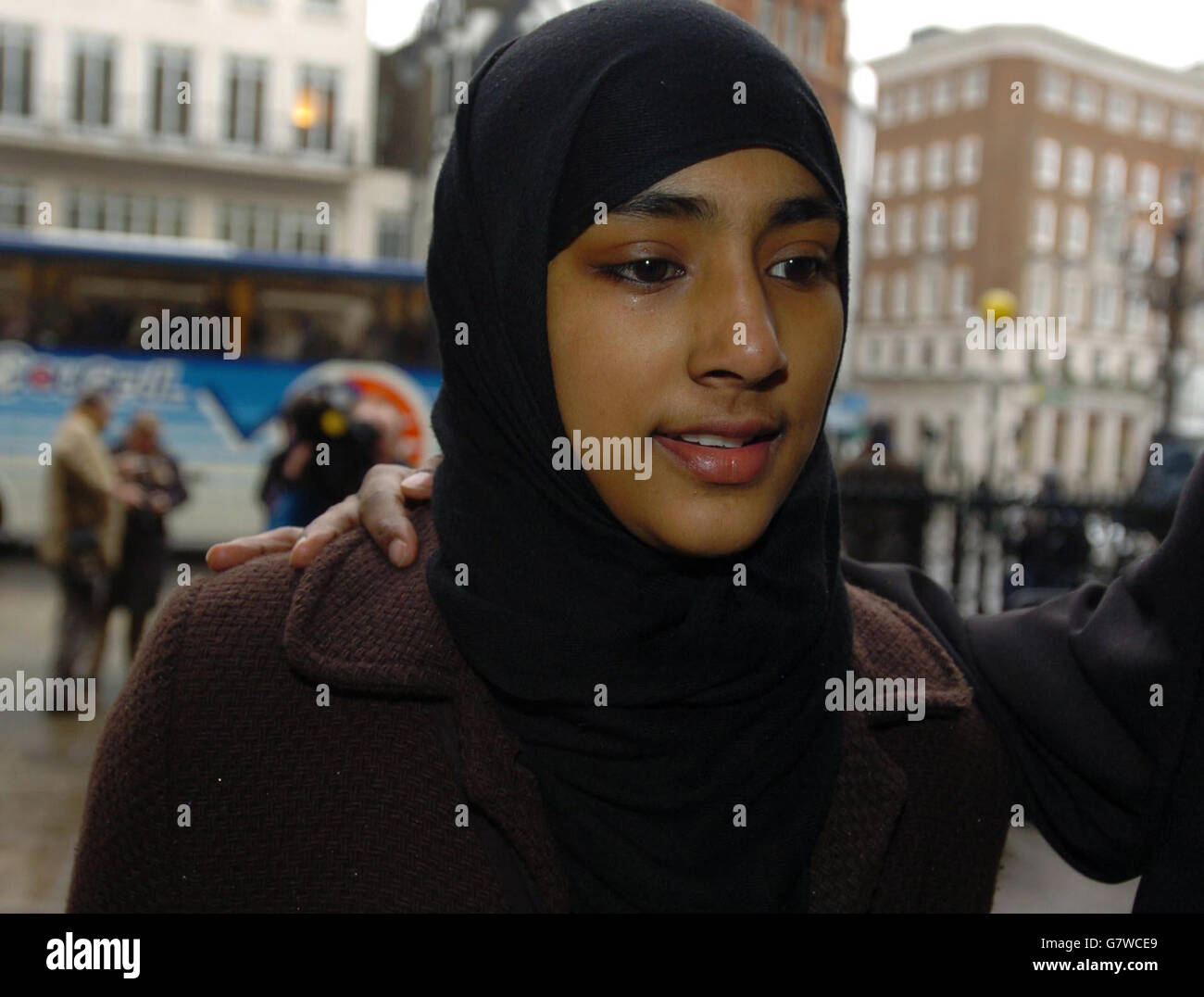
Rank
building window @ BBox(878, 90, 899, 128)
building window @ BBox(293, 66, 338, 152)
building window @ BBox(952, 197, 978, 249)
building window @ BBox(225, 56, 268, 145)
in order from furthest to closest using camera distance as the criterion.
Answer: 1. building window @ BBox(878, 90, 899, 128)
2. building window @ BBox(952, 197, 978, 249)
3. building window @ BBox(293, 66, 338, 152)
4. building window @ BBox(225, 56, 268, 145)

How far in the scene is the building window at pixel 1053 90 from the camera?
40.8 m

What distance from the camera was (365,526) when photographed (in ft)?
5.05

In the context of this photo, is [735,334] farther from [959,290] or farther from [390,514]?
[959,290]

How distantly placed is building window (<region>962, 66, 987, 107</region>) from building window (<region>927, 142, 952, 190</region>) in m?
2.37

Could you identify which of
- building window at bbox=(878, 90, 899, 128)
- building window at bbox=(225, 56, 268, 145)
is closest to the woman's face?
building window at bbox=(225, 56, 268, 145)

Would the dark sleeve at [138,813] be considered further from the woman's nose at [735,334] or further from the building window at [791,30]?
the building window at [791,30]

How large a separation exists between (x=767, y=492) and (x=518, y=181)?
453mm

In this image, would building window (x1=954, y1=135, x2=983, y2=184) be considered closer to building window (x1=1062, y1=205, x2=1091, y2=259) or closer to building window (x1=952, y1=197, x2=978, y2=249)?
building window (x1=952, y1=197, x2=978, y2=249)

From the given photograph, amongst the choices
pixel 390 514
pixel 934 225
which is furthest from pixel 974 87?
pixel 390 514

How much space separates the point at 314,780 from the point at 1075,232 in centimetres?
5120

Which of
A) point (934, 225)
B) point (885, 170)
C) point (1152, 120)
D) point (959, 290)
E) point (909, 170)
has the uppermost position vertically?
point (885, 170)

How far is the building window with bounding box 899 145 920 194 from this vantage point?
164 ft

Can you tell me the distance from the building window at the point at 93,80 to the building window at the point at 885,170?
35.3m

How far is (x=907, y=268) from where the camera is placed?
166ft
